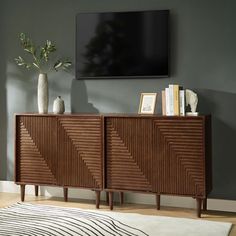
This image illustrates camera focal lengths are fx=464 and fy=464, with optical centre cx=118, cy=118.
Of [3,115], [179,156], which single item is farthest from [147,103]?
[3,115]

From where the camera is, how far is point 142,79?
4570mm

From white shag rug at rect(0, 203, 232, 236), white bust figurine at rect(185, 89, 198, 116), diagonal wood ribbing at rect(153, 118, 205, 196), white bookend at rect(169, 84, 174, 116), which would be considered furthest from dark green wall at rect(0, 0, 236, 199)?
white shag rug at rect(0, 203, 232, 236)

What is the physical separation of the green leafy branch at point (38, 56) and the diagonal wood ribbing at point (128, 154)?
968 millimetres

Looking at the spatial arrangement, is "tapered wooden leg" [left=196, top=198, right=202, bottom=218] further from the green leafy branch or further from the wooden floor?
the green leafy branch

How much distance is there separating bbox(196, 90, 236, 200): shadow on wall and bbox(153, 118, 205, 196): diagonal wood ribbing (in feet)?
1.34

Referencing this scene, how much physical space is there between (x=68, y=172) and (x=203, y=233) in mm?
1490

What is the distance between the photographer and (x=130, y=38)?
4551 millimetres

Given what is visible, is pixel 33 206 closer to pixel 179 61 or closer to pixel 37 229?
pixel 37 229

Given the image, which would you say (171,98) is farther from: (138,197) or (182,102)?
(138,197)

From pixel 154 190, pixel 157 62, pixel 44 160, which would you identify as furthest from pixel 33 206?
pixel 157 62

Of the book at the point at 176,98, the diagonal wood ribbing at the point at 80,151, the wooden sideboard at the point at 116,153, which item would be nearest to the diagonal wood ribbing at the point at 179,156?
the wooden sideboard at the point at 116,153

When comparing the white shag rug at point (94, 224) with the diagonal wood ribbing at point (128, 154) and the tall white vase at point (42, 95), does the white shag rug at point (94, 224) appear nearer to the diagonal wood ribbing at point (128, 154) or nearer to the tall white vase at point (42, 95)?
the diagonal wood ribbing at point (128, 154)

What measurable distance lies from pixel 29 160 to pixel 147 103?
4.21ft

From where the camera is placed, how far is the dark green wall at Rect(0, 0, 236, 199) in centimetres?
429
